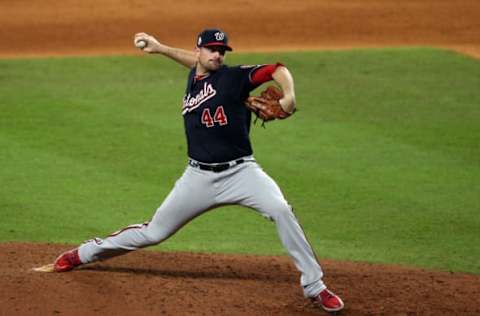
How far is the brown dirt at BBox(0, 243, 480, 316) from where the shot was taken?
7195mm


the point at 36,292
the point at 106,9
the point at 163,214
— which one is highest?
the point at 106,9

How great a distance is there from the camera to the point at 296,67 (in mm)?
16359

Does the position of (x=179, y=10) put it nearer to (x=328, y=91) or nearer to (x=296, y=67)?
(x=296, y=67)

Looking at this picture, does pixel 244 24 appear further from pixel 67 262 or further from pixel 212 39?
pixel 212 39

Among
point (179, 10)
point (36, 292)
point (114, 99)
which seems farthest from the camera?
point (179, 10)

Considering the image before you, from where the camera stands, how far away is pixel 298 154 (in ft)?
40.7

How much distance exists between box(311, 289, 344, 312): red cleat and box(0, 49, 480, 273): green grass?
6.40 ft

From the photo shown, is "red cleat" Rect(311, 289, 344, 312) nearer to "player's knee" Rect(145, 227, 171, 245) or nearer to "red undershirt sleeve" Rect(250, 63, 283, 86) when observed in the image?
"player's knee" Rect(145, 227, 171, 245)

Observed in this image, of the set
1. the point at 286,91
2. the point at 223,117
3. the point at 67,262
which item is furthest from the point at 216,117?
the point at 67,262

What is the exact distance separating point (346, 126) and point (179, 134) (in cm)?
218

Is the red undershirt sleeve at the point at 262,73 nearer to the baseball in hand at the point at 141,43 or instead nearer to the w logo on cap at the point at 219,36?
the w logo on cap at the point at 219,36

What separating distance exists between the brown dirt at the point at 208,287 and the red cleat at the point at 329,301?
13 centimetres

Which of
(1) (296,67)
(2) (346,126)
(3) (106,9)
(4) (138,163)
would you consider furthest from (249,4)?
(4) (138,163)

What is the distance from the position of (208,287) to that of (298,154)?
16.0 feet
